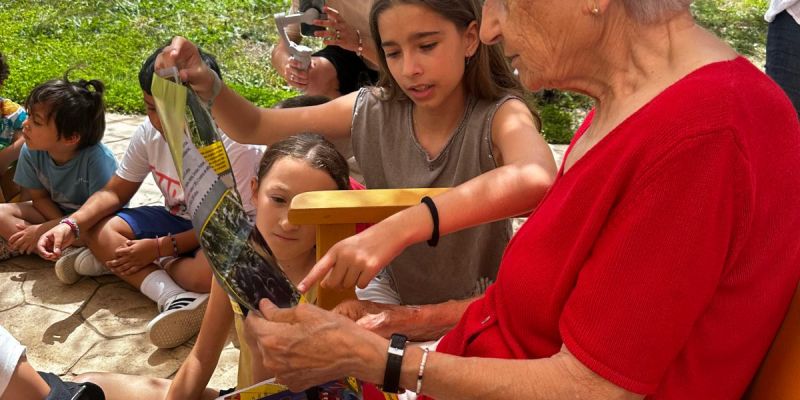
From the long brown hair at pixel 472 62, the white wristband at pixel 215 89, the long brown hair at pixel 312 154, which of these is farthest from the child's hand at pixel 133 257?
the long brown hair at pixel 472 62

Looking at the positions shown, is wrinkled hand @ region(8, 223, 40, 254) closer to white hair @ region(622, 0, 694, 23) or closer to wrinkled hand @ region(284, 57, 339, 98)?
wrinkled hand @ region(284, 57, 339, 98)

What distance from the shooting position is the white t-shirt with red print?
3.16m

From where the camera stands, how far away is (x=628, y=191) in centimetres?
115

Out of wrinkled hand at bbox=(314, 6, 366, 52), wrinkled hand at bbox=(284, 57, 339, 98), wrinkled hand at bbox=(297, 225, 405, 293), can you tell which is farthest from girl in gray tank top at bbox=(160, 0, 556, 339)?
wrinkled hand at bbox=(284, 57, 339, 98)

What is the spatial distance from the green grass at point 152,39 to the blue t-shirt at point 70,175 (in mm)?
2103

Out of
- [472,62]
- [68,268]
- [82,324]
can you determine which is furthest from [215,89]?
[68,268]

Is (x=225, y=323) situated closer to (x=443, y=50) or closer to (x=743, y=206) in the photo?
(x=443, y=50)

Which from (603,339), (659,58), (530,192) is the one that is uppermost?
(659,58)

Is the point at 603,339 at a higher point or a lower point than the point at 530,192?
higher

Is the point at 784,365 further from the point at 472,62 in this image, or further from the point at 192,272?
the point at 192,272

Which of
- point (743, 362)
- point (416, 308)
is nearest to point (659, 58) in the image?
point (743, 362)

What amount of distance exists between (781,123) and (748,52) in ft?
23.0

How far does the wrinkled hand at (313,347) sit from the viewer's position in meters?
1.39

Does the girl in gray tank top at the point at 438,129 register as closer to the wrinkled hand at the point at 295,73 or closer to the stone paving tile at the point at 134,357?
the wrinkled hand at the point at 295,73
